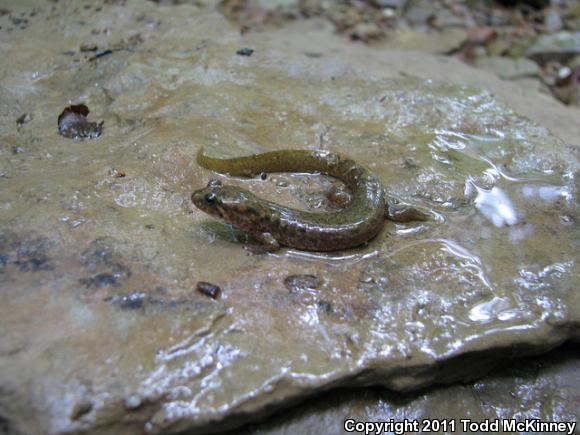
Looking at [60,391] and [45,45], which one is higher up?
[45,45]

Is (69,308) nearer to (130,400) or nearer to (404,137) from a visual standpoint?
(130,400)

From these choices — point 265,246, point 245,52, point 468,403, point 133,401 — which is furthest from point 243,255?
point 245,52

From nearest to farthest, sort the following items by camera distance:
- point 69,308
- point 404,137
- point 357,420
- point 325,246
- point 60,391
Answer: point 60,391 → point 69,308 → point 357,420 → point 325,246 → point 404,137

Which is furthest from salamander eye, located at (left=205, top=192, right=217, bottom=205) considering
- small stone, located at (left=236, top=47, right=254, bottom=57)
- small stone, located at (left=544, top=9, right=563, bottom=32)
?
small stone, located at (left=544, top=9, right=563, bottom=32)

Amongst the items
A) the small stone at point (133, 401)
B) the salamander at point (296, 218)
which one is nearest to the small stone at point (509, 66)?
the salamander at point (296, 218)

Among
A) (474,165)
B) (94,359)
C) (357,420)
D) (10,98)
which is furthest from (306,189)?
(10,98)

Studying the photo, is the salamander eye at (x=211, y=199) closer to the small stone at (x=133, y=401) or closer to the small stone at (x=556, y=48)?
the small stone at (x=133, y=401)

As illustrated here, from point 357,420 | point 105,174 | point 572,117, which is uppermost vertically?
point 105,174
